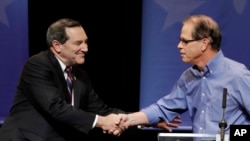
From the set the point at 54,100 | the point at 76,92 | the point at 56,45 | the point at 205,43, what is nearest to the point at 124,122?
the point at 76,92

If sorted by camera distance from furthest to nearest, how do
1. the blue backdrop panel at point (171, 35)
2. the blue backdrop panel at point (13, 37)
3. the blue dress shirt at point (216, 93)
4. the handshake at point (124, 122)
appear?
the blue backdrop panel at point (13, 37) → the blue backdrop panel at point (171, 35) → the handshake at point (124, 122) → the blue dress shirt at point (216, 93)

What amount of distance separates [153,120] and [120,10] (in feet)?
3.97

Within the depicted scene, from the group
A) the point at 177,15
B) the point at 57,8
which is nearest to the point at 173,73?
the point at 177,15

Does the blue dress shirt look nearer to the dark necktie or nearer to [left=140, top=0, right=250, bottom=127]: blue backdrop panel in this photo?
the dark necktie

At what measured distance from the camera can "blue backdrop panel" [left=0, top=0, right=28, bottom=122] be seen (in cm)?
451

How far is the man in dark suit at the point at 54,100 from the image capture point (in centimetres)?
325

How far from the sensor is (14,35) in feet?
14.9

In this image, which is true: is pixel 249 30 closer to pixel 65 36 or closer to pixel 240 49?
pixel 240 49

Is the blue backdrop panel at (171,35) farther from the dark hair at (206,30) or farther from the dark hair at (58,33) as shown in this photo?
the dark hair at (206,30)

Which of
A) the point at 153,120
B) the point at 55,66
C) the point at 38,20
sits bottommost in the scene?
the point at 153,120

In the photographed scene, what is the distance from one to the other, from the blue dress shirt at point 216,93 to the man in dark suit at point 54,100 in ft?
1.97

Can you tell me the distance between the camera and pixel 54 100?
3.24 meters

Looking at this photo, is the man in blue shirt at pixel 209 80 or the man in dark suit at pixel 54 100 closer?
the man in blue shirt at pixel 209 80

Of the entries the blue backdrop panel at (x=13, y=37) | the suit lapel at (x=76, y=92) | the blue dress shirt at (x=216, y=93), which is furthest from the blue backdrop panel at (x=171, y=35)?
the blue dress shirt at (x=216, y=93)
